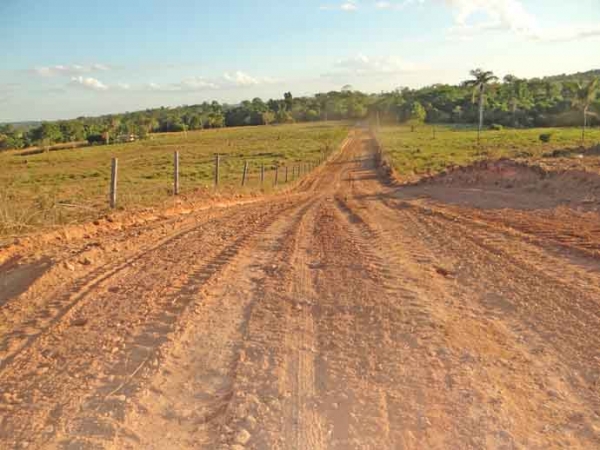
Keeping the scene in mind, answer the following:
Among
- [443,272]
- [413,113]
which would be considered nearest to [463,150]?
[443,272]

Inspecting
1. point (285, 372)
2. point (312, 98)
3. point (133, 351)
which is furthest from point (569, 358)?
point (312, 98)

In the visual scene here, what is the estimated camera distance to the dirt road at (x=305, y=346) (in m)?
3.02

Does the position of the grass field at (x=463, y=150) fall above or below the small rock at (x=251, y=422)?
above

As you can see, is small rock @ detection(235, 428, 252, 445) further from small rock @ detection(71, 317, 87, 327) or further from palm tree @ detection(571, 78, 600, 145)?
palm tree @ detection(571, 78, 600, 145)

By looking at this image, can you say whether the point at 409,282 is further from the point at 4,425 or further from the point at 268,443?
the point at 4,425

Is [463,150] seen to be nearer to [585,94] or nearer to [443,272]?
[585,94]

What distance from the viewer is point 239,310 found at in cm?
492

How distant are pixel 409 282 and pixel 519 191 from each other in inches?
399

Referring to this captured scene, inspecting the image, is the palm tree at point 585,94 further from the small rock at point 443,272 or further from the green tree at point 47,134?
the green tree at point 47,134

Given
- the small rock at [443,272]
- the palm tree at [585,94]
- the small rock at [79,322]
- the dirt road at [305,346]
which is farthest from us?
the palm tree at [585,94]

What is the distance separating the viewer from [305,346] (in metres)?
4.09

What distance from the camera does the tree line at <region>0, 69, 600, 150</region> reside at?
75.1 m

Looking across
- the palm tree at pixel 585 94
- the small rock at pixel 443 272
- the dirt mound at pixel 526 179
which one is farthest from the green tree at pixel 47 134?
the small rock at pixel 443 272

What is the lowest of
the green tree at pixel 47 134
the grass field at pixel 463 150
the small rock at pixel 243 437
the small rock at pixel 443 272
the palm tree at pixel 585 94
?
the small rock at pixel 243 437
